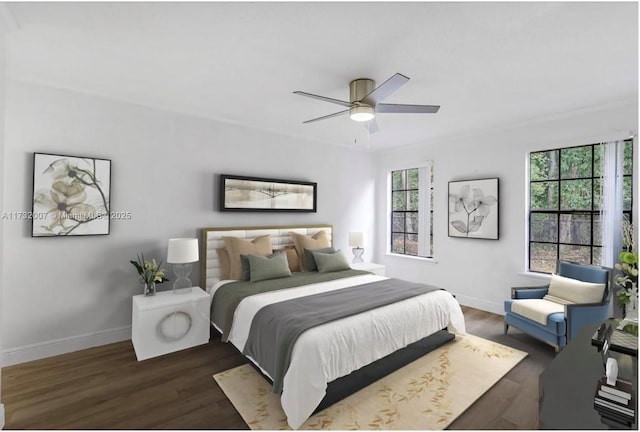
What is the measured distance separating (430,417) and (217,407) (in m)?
1.55

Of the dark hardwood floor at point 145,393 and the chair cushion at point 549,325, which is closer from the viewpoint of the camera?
the dark hardwood floor at point 145,393

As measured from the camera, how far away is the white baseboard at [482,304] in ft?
14.0

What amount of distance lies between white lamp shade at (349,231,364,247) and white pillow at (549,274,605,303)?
2608 mm

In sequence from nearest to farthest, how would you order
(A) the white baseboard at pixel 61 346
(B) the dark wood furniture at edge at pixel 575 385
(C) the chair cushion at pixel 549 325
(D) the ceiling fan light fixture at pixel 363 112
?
(B) the dark wood furniture at edge at pixel 575 385 < (D) the ceiling fan light fixture at pixel 363 112 < (A) the white baseboard at pixel 61 346 < (C) the chair cushion at pixel 549 325

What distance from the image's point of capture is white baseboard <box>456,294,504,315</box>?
4270 mm

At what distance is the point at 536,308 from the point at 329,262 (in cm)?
238

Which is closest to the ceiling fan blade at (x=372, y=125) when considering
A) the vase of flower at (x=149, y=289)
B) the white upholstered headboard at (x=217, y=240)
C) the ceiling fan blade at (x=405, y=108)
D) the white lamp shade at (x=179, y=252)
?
the ceiling fan blade at (x=405, y=108)

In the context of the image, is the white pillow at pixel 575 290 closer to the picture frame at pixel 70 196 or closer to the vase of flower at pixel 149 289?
the vase of flower at pixel 149 289

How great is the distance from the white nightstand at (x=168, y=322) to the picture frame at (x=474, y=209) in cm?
378

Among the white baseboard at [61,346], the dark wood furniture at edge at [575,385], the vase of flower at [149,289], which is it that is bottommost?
the white baseboard at [61,346]

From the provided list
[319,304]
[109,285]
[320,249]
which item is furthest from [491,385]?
[109,285]

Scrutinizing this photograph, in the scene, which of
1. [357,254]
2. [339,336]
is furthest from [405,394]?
[357,254]

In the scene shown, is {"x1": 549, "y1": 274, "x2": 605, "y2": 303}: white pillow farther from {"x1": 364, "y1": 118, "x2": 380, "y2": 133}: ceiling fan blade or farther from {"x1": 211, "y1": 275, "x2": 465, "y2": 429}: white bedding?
{"x1": 364, "y1": 118, "x2": 380, "y2": 133}: ceiling fan blade

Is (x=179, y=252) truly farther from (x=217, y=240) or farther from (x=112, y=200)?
(x=112, y=200)
